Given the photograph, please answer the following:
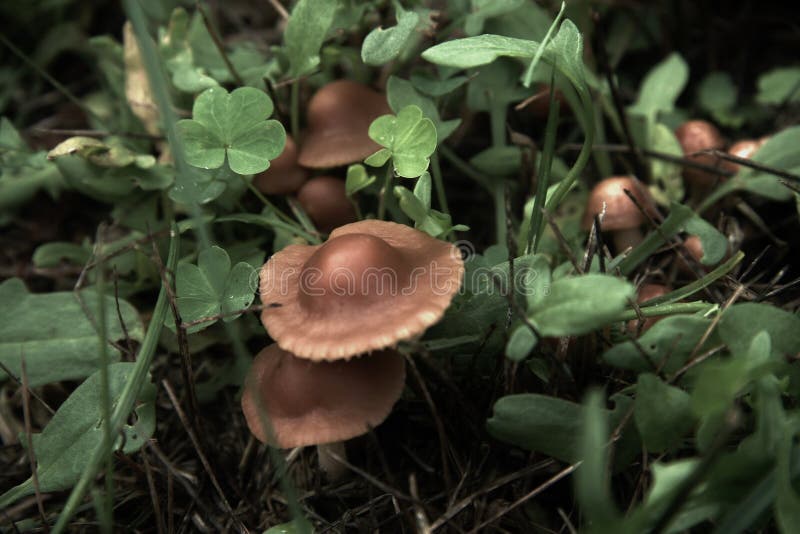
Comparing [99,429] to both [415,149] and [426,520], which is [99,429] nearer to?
[426,520]

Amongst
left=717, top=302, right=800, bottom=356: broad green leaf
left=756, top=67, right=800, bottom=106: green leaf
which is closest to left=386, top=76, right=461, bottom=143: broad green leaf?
left=717, top=302, right=800, bottom=356: broad green leaf

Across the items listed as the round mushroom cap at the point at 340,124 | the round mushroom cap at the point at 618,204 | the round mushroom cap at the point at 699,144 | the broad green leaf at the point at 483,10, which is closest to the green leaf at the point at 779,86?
the round mushroom cap at the point at 699,144

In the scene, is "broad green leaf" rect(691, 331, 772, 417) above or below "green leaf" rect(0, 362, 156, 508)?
above

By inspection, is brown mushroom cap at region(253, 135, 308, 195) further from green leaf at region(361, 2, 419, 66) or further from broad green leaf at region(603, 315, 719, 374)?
broad green leaf at region(603, 315, 719, 374)

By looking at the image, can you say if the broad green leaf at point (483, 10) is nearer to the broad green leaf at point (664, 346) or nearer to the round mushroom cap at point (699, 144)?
the round mushroom cap at point (699, 144)

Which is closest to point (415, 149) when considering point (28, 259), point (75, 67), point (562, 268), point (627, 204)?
point (562, 268)

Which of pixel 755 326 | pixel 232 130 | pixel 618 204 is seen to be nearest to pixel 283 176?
pixel 232 130
